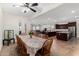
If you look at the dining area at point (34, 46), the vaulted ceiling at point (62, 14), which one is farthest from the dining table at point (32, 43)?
the vaulted ceiling at point (62, 14)

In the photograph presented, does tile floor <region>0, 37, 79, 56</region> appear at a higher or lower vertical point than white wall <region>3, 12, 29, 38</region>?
lower

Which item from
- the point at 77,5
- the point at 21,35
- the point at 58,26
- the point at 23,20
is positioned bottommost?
the point at 21,35

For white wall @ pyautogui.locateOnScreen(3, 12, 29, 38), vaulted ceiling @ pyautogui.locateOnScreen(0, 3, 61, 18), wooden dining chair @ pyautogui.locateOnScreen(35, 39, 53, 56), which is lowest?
wooden dining chair @ pyautogui.locateOnScreen(35, 39, 53, 56)

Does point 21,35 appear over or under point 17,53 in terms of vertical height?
over

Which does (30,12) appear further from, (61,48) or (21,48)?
(61,48)

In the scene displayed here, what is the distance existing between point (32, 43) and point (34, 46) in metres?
0.07

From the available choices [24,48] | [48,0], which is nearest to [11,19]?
[24,48]

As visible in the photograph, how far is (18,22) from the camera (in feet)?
6.61

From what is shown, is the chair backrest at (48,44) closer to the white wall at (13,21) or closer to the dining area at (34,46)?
the dining area at (34,46)

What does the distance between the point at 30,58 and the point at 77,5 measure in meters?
1.38

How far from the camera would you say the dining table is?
1.97 metres

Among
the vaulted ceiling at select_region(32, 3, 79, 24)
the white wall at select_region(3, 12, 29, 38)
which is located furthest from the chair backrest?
the white wall at select_region(3, 12, 29, 38)

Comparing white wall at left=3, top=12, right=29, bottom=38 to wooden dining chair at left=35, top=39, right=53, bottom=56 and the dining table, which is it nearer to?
the dining table

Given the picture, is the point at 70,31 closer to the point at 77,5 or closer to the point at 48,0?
the point at 77,5
